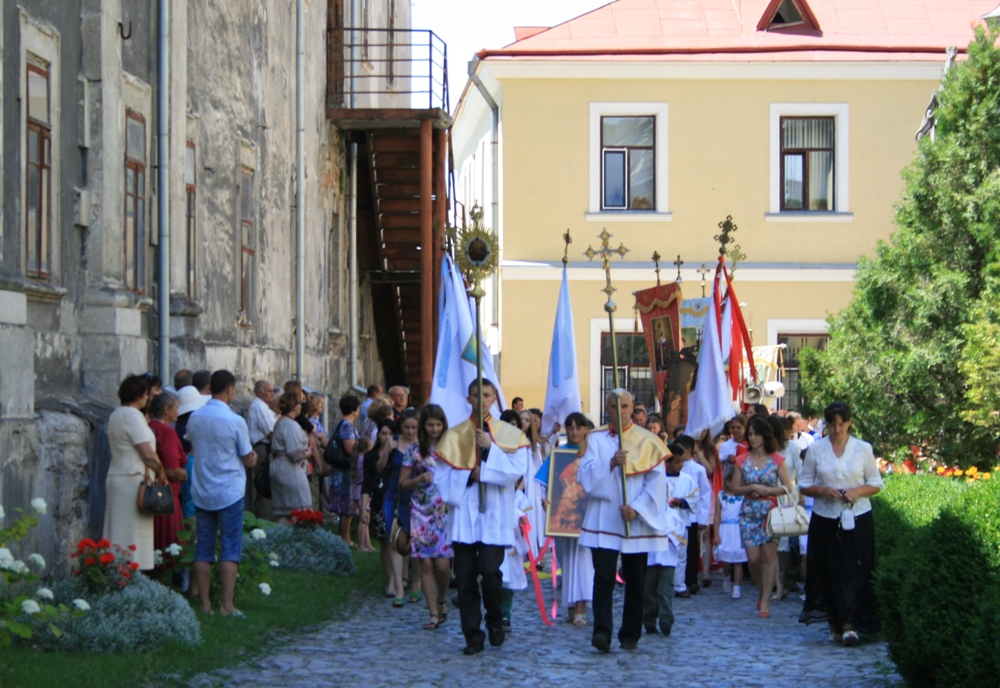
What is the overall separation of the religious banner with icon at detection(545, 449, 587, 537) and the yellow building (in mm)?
16195

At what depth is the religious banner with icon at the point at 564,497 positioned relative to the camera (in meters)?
12.0

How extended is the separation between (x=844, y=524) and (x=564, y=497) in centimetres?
207

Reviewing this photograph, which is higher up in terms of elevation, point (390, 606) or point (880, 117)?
point (880, 117)

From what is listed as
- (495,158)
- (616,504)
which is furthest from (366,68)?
(616,504)

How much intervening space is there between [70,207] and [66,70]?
1.06 m

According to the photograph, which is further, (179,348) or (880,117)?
(880,117)

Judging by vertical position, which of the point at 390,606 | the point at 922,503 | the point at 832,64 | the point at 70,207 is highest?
the point at 832,64

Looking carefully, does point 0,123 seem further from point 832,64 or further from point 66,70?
point 832,64

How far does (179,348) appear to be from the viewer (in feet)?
49.9

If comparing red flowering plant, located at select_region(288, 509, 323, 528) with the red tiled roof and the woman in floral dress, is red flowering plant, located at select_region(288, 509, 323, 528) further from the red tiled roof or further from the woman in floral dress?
the red tiled roof

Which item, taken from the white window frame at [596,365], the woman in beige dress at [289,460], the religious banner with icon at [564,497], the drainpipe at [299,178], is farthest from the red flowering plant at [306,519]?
the white window frame at [596,365]

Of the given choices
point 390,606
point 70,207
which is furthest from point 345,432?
point 70,207

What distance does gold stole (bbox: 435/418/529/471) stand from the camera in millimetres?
11375

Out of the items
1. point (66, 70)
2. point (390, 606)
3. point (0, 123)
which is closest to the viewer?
point (0, 123)
